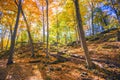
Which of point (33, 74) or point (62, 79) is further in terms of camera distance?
point (33, 74)

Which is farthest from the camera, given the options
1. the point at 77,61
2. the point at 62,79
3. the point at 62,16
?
the point at 62,16

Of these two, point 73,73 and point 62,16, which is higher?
point 62,16

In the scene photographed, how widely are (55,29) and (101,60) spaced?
70.7 feet

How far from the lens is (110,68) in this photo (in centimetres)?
1017

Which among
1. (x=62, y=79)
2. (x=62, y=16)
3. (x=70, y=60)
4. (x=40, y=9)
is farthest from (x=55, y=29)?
(x=62, y=79)

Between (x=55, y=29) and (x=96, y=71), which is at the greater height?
(x=55, y=29)

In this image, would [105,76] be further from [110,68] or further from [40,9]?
[40,9]

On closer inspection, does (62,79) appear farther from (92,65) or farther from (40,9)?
(40,9)

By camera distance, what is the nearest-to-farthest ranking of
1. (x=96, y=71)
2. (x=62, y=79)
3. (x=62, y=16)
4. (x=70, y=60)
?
1. (x=62, y=79)
2. (x=96, y=71)
3. (x=70, y=60)
4. (x=62, y=16)

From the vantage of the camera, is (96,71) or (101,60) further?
(101,60)

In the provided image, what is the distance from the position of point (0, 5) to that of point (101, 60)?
1233 centimetres

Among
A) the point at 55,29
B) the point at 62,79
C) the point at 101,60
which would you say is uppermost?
the point at 55,29

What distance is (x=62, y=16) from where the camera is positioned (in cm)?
2692

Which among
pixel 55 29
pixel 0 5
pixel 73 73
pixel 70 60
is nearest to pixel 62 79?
pixel 73 73
